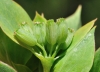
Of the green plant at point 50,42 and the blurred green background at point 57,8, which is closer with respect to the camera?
the green plant at point 50,42

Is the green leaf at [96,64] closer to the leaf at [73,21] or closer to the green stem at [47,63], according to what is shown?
the green stem at [47,63]

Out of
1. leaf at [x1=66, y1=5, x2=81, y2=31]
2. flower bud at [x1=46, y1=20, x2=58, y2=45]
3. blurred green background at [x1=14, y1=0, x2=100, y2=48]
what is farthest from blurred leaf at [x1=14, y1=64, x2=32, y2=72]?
blurred green background at [x1=14, y1=0, x2=100, y2=48]

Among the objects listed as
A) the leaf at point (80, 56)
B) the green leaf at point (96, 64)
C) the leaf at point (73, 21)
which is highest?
the leaf at point (80, 56)

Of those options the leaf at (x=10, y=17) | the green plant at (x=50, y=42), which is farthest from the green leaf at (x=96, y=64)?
the leaf at (x=10, y=17)

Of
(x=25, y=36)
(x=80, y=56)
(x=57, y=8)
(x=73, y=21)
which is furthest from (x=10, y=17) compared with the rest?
(x=57, y=8)

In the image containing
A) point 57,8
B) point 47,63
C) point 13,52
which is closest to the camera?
point 47,63

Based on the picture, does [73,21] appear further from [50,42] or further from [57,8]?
[57,8]

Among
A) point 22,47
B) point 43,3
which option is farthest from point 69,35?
point 43,3
